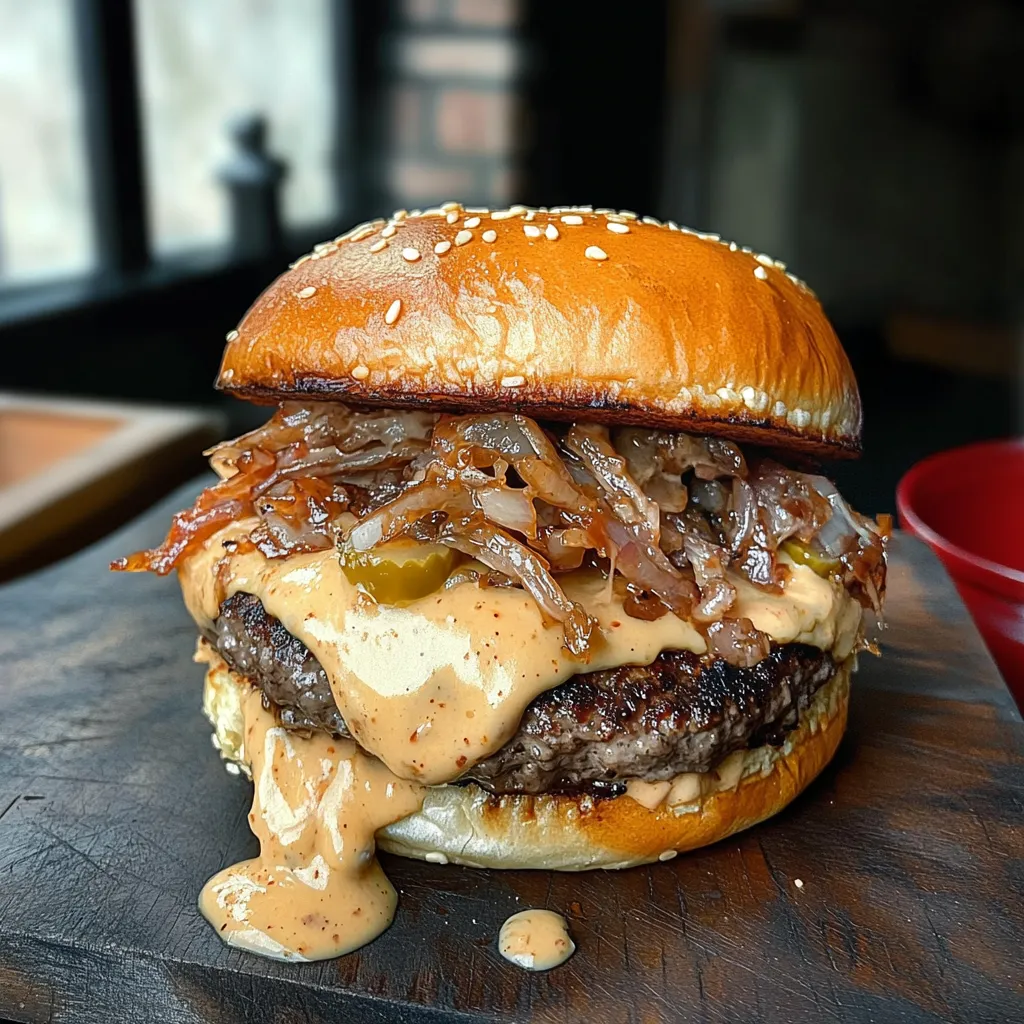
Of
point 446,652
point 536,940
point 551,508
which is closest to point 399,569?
point 446,652

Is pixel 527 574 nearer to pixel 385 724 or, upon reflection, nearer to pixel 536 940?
pixel 385 724

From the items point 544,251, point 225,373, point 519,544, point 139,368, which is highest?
point 544,251

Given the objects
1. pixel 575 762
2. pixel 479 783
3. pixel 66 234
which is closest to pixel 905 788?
pixel 575 762

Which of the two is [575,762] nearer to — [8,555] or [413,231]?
[413,231]

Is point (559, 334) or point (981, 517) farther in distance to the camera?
point (981, 517)

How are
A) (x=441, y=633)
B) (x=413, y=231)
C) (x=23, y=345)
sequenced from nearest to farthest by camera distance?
(x=441, y=633) → (x=413, y=231) → (x=23, y=345)
